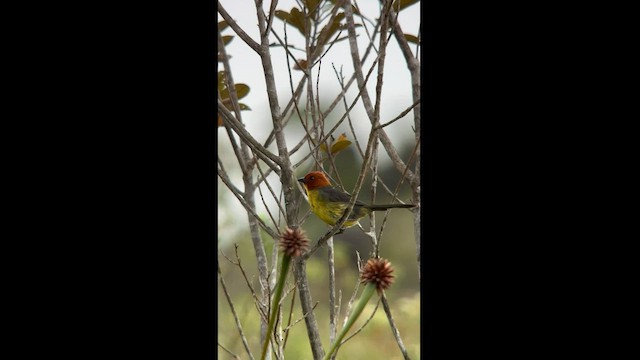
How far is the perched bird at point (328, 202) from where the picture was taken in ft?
5.38

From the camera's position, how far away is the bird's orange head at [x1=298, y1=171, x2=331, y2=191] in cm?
164

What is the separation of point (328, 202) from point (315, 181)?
2.7 inches

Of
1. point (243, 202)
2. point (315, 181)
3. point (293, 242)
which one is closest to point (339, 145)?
point (315, 181)

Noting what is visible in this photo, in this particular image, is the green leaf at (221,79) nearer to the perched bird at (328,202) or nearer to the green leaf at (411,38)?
the perched bird at (328,202)

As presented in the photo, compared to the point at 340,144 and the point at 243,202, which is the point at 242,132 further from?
the point at 340,144

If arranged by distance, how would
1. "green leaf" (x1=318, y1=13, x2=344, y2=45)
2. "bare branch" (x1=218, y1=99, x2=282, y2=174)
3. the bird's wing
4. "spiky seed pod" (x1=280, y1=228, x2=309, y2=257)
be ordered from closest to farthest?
"spiky seed pod" (x1=280, y1=228, x2=309, y2=257) < "bare branch" (x1=218, y1=99, x2=282, y2=174) < the bird's wing < "green leaf" (x1=318, y1=13, x2=344, y2=45)

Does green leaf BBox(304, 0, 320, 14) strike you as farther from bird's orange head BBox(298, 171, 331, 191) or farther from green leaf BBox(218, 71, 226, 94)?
bird's orange head BBox(298, 171, 331, 191)

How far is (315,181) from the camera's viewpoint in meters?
1.66

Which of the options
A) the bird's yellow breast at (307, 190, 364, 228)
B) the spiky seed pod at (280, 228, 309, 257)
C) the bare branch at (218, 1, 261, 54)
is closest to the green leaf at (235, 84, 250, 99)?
the bare branch at (218, 1, 261, 54)
